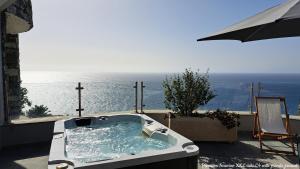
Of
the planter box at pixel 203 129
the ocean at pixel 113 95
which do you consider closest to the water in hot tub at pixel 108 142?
the planter box at pixel 203 129

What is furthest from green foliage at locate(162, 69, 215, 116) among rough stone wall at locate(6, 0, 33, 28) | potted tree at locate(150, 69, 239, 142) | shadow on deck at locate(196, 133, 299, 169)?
rough stone wall at locate(6, 0, 33, 28)

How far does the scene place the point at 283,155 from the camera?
4.10m

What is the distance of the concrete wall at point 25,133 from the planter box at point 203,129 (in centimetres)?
271

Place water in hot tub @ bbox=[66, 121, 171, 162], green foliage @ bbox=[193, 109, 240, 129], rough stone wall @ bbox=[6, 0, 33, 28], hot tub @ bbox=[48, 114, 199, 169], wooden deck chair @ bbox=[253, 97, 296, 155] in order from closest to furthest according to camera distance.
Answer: hot tub @ bbox=[48, 114, 199, 169] < water in hot tub @ bbox=[66, 121, 171, 162] < wooden deck chair @ bbox=[253, 97, 296, 155] < green foliage @ bbox=[193, 109, 240, 129] < rough stone wall @ bbox=[6, 0, 33, 28]

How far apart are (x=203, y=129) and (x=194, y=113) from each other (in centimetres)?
50

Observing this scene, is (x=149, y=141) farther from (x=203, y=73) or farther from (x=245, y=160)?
(x=203, y=73)

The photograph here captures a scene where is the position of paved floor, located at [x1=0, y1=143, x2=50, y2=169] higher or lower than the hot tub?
lower

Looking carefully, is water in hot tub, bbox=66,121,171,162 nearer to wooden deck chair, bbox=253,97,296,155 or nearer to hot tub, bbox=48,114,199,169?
hot tub, bbox=48,114,199,169

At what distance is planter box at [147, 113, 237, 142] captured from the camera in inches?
185

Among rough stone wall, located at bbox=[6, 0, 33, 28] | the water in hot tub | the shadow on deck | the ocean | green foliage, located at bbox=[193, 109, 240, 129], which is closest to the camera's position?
the water in hot tub

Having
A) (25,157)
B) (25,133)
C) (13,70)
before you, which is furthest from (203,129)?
(13,70)

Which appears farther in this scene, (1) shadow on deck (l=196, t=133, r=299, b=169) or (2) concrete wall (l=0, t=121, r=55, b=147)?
(2) concrete wall (l=0, t=121, r=55, b=147)

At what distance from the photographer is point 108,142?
13.5 feet

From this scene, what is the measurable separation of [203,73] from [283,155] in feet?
7.14
